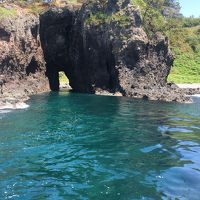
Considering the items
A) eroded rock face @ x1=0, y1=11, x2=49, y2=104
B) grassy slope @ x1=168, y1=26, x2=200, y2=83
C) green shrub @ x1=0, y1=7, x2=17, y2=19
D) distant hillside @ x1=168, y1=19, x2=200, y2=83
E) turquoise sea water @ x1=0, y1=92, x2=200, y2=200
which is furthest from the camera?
distant hillside @ x1=168, y1=19, x2=200, y2=83

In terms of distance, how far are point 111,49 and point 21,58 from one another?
53.9 feet

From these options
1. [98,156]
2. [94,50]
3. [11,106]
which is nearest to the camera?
[98,156]

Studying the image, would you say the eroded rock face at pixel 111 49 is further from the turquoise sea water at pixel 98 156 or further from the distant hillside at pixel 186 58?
the distant hillside at pixel 186 58

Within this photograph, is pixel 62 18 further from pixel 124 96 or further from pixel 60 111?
pixel 60 111

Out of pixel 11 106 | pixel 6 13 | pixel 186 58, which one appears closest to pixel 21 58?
pixel 6 13

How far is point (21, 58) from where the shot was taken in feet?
214

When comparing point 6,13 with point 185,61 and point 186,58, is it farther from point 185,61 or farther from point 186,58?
point 186,58

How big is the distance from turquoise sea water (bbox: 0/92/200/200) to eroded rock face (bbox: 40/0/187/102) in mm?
24333

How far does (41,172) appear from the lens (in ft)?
65.8

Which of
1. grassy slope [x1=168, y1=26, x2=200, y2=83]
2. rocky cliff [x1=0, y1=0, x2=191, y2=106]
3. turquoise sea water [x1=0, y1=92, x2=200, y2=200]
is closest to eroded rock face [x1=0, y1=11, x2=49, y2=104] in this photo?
rocky cliff [x1=0, y1=0, x2=191, y2=106]

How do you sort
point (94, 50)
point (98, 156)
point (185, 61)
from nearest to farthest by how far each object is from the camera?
1. point (98, 156)
2. point (94, 50)
3. point (185, 61)

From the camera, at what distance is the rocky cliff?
207ft

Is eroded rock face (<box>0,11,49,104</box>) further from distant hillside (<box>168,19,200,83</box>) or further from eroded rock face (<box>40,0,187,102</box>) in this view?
distant hillside (<box>168,19,200,83</box>)

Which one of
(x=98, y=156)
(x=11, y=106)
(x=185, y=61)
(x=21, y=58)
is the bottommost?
(x=98, y=156)
